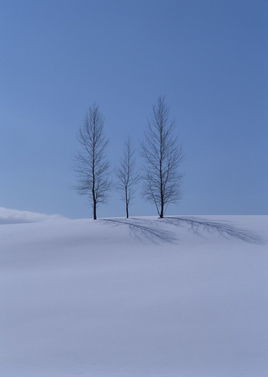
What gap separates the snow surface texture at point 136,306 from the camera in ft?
20.4

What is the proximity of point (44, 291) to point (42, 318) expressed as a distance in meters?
1.99

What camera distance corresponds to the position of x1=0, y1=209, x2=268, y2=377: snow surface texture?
6219 mm

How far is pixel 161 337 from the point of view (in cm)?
710

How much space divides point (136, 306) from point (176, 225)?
1057cm

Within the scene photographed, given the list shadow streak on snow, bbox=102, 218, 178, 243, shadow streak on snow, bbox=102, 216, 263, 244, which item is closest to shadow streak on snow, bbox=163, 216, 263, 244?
shadow streak on snow, bbox=102, 216, 263, 244

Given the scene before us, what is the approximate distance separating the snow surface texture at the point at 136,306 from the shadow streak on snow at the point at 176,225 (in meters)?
0.17

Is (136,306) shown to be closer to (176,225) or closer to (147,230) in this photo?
(147,230)

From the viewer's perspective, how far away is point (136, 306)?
8.72 metres

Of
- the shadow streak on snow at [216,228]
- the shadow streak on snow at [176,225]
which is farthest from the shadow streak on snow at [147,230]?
the shadow streak on snow at [216,228]

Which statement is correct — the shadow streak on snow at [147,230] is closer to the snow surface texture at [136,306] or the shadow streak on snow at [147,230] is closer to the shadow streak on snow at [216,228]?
the snow surface texture at [136,306]

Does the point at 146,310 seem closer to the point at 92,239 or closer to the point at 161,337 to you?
the point at 161,337

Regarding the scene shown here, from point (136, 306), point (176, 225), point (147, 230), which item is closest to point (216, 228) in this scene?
point (176, 225)

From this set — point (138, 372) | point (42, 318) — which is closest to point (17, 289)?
point (42, 318)

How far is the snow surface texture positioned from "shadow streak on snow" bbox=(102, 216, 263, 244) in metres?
0.17
